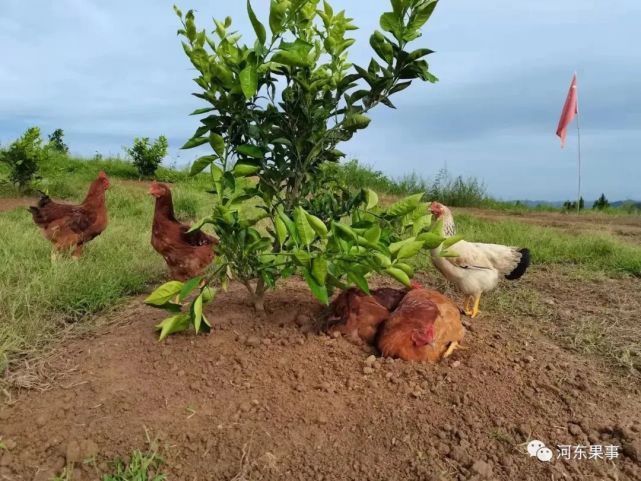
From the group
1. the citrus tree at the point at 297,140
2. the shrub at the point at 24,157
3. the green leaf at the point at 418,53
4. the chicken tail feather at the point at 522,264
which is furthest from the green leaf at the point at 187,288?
the shrub at the point at 24,157

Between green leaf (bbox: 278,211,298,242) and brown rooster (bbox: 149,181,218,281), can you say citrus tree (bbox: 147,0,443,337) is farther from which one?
brown rooster (bbox: 149,181,218,281)

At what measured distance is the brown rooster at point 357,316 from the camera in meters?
2.58

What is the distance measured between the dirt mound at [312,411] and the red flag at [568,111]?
891 centimetres

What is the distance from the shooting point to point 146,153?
34.1 feet

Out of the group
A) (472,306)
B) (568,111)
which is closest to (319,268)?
(472,306)

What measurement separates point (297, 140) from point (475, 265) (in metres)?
1.33

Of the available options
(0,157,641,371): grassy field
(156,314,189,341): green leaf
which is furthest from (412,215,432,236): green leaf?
(0,157,641,371): grassy field

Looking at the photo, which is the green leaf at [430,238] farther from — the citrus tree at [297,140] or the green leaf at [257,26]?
the green leaf at [257,26]

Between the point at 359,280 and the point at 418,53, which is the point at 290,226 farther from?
the point at 418,53

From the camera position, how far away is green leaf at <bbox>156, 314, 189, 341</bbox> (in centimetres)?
251

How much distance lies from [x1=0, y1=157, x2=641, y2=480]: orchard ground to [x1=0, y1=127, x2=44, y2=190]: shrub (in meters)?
5.42

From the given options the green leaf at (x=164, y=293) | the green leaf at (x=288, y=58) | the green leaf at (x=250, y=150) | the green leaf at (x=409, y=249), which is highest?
the green leaf at (x=288, y=58)

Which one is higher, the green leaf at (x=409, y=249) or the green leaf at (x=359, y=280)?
the green leaf at (x=409, y=249)

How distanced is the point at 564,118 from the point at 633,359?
887 centimetres
